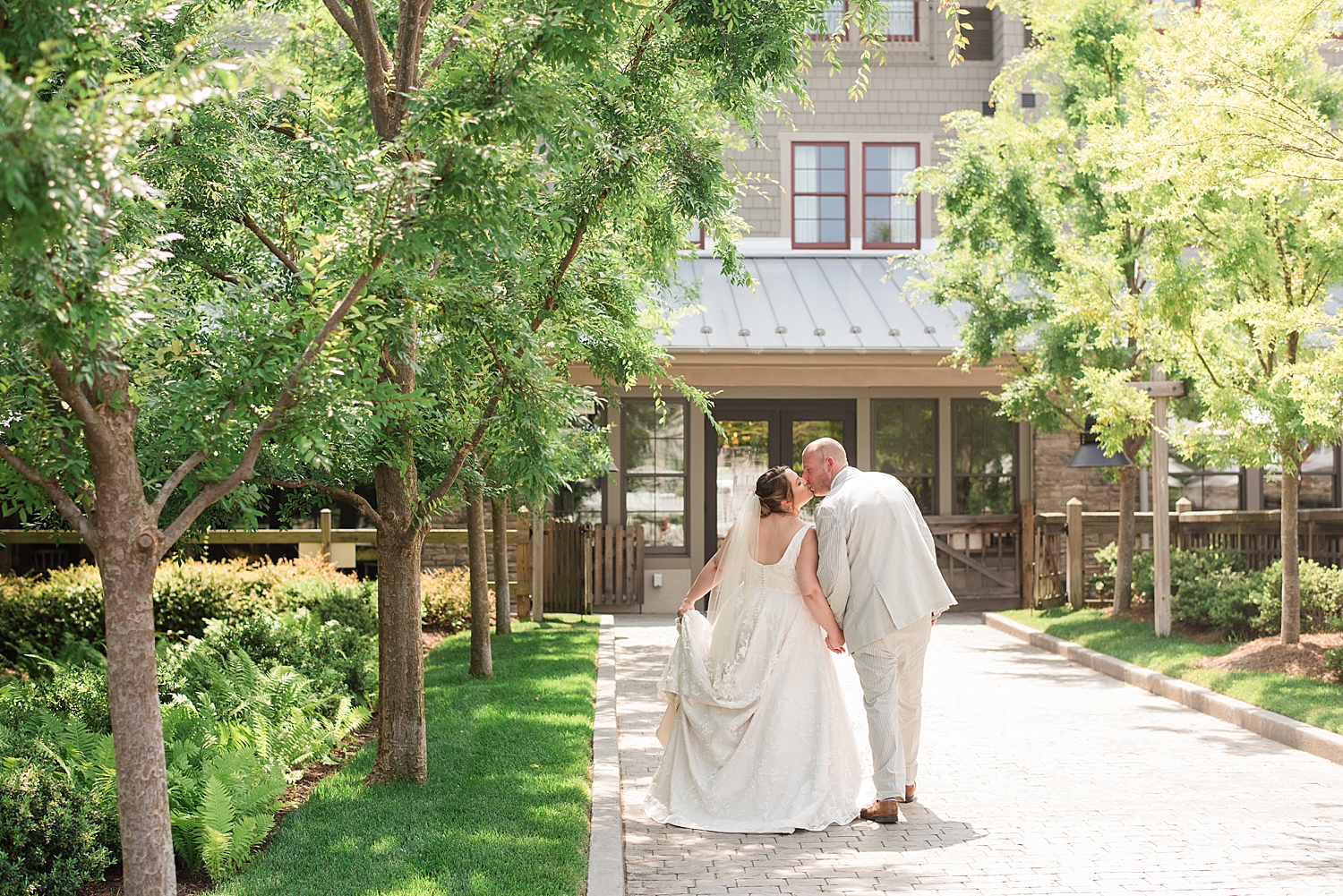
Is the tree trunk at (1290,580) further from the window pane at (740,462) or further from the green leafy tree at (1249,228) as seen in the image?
the window pane at (740,462)

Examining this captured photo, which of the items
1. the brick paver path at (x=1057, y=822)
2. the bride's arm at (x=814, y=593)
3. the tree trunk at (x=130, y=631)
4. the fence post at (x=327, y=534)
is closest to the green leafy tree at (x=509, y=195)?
the tree trunk at (x=130, y=631)

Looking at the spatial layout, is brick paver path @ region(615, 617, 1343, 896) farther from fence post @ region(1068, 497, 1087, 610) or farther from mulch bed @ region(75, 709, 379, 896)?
fence post @ region(1068, 497, 1087, 610)

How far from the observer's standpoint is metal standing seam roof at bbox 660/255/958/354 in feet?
53.1

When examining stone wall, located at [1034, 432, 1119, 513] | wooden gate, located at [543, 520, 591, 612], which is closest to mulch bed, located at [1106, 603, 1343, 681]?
stone wall, located at [1034, 432, 1119, 513]

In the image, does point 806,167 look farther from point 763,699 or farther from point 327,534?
point 763,699

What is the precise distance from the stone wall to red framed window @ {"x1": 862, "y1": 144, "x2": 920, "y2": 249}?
4.28 meters

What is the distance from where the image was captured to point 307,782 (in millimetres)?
6797

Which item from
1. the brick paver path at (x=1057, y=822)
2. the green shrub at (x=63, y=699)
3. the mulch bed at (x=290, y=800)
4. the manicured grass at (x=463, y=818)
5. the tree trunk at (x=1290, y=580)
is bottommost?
the brick paver path at (x=1057, y=822)

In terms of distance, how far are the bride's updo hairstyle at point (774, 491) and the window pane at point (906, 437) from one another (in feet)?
37.6

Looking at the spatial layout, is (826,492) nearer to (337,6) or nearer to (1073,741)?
(1073,741)

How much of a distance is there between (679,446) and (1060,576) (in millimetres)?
5656

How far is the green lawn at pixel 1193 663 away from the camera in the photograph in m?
8.61

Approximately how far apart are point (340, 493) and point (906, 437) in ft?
41.8

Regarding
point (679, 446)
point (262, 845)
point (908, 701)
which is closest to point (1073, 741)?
point (908, 701)
